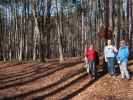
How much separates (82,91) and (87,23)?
1721 inches

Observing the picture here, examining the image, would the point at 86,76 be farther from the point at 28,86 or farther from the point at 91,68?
the point at 28,86

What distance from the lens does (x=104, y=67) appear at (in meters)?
18.8

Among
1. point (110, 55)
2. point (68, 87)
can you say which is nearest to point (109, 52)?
point (110, 55)

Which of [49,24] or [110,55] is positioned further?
[49,24]

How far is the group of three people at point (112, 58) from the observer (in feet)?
54.0

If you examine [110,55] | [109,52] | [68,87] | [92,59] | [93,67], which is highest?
[109,52]

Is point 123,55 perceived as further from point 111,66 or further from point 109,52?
point 111,66

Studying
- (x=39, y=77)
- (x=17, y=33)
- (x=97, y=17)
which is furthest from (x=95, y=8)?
(x=39, y=77)

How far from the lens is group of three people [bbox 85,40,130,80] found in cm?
1645

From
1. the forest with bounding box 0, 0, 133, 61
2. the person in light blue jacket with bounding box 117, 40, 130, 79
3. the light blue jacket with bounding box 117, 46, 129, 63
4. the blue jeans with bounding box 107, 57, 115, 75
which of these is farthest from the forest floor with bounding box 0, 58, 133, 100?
the forest with bounding box 0, 0, 133, 61

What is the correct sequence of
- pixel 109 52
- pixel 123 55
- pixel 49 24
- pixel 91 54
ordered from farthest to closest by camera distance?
pixel 49 24
pixel 91 54
pixel 109 52
pixel 123 55

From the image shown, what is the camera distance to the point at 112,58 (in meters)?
17.3

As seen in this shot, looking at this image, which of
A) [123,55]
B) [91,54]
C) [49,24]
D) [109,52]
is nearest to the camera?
[123,55]

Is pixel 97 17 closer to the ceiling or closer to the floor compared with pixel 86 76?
closer to the ceiling
